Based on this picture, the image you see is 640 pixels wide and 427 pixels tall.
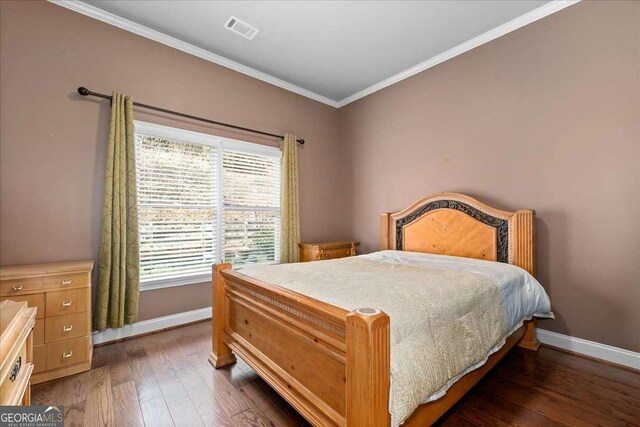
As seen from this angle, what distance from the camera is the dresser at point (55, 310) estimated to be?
79.3 inches

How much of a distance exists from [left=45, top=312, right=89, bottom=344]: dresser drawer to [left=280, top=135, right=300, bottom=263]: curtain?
6.81 ft

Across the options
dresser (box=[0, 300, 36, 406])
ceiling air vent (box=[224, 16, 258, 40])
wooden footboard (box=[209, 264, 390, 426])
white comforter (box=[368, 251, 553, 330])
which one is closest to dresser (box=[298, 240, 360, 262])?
white comforter (box=[368, 251, 553, 330])

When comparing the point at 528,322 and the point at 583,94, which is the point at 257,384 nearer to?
the point at 528,322

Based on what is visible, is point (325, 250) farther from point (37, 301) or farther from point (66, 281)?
point (37, 301)

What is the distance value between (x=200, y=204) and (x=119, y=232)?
0.85 m

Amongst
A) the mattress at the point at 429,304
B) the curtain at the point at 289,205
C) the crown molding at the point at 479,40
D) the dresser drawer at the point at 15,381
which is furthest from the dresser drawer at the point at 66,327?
the crown molding at the point at 479,40

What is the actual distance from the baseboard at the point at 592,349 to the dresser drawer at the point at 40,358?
13.0 feet

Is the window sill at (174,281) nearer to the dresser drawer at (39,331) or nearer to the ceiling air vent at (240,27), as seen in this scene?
the dresser drawer at (39,331)

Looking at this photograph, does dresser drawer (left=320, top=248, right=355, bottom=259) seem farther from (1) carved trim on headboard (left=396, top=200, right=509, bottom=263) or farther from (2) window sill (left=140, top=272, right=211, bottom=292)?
(2) window sill (left=140, top=272, right=211, bottom=292)

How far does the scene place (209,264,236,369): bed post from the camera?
2.23m

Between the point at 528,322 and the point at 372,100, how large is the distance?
3207 mm

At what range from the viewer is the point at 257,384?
6.45ft

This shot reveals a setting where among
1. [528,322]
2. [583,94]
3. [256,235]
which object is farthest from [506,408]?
[256,235]

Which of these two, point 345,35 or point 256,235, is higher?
point 345,35
